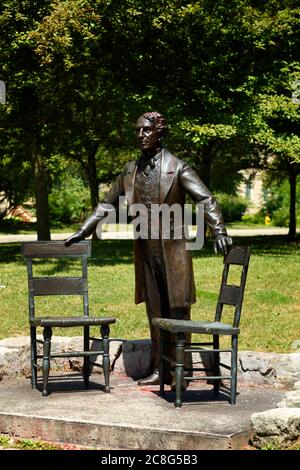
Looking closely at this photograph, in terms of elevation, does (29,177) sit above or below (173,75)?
below

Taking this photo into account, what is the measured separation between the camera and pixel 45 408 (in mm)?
7059

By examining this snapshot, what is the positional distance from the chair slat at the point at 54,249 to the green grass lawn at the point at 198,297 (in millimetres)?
2538

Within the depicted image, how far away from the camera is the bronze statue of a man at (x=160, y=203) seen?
309 inches

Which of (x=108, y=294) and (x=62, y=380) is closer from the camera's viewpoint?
(x=62, y=380)

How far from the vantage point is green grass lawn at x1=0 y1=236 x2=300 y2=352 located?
11.2 metres

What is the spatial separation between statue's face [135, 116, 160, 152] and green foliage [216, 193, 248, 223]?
44169 millimetres

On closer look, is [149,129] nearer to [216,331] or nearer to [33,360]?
[216,331]

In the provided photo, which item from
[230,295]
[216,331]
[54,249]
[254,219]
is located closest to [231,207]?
[254,219]

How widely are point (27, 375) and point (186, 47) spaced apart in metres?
14.9

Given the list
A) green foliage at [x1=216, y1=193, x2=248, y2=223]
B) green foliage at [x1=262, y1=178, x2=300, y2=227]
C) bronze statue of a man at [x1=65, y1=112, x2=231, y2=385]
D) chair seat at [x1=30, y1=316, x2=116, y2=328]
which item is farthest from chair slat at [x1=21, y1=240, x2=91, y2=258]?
green foliage at [x1=216, y1=193, x2=248, y2=223]

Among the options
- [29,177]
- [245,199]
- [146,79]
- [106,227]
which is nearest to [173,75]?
[146,79]
